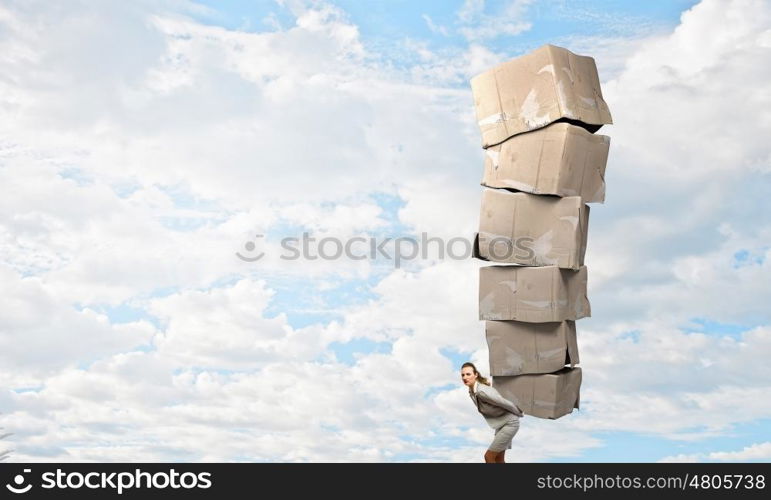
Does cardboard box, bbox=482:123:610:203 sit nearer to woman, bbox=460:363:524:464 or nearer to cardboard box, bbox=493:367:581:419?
cardboard box, bbox=493:367:581:419

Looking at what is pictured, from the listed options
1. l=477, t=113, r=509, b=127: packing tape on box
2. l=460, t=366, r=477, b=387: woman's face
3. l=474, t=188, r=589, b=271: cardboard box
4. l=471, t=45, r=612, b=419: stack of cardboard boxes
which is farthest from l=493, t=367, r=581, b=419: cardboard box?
l=477, t=113, r=509, b=127: packing tape on box

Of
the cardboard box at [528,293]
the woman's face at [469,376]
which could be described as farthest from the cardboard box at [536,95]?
the woman's face at [469,376]

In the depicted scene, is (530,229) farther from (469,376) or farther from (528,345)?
(469,376)

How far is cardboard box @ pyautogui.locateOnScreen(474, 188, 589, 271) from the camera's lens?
300 inches

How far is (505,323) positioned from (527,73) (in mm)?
2257

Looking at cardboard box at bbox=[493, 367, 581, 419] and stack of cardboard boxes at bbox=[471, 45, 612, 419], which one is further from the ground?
stack of cardboard boxes at bbox=[471, 45, 612, 419]

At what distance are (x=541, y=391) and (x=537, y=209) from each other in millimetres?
1661

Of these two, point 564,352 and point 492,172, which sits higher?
Result: point 492,172

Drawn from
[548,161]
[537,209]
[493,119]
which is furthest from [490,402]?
[493,119]

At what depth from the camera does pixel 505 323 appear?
25.7 feet
